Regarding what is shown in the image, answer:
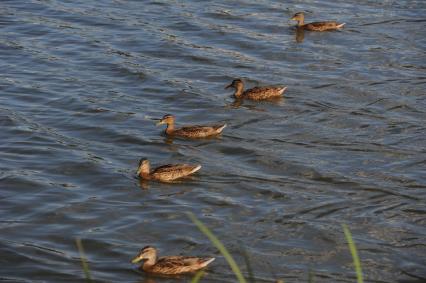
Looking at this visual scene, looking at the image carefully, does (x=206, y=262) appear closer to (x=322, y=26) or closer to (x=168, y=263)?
(x=168, y=263)

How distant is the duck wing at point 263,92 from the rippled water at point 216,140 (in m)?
0.18

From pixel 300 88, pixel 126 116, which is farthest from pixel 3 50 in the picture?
pixel 300 88

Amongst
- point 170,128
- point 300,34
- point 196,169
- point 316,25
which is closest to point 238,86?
point 170,128

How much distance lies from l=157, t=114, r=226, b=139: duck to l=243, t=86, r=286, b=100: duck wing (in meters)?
1.63

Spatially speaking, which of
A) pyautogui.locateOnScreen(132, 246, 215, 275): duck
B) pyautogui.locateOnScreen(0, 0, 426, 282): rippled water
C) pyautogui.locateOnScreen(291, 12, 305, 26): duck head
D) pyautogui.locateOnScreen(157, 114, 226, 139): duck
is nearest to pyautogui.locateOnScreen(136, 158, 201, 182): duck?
pyautogui.locateOnScreen(0, 0, 426, 282): rippled water

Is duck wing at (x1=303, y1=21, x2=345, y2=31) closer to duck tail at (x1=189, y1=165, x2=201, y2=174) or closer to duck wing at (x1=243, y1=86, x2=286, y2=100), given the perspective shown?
duck wing at (x1=243, y1=86, x2=286, y2=100)

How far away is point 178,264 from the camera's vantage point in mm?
11141

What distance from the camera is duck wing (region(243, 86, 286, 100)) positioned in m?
17.3

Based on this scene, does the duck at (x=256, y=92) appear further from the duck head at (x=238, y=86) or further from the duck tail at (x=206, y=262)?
the duck tail at (x=206, y=262)

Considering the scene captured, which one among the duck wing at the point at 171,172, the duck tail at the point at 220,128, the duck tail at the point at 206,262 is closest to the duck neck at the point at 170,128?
the duck tail at the point at 220,128

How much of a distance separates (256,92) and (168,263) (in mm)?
6807

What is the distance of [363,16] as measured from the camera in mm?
22484

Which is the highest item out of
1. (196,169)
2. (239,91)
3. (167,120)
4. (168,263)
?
(239,91)

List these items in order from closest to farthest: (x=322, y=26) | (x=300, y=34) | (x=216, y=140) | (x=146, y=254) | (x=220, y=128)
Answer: (x=146, y=254) < (x=216, y=140) < (x=220, y=128) < (x=322, y=26) < (x=300, y=34)
